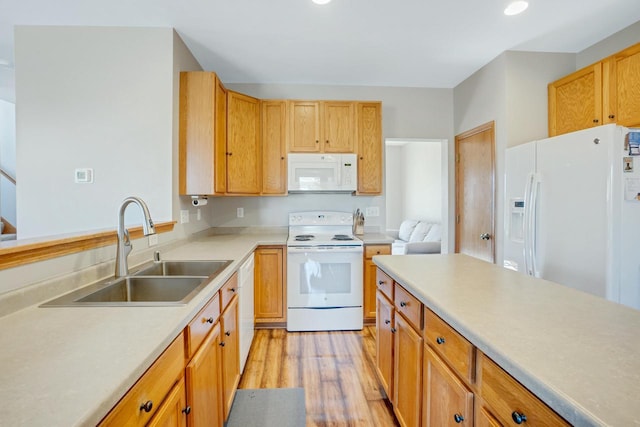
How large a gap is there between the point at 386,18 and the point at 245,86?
1.80 metres

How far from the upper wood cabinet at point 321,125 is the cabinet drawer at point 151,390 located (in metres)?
2.45

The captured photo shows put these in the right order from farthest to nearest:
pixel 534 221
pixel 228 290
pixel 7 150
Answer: pixel 7 150
pixel 534 221
pixel 228 290

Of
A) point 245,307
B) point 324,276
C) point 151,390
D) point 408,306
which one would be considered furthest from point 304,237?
point 151,390

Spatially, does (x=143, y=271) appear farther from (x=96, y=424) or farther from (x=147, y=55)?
(x=147, y=55)

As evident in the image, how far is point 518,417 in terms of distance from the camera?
0.70m

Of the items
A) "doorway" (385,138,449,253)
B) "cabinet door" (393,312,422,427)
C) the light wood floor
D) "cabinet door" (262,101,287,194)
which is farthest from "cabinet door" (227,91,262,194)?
"cabinet door" (393,312,422,427)

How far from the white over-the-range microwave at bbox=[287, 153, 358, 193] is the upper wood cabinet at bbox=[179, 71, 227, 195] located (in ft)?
2.82

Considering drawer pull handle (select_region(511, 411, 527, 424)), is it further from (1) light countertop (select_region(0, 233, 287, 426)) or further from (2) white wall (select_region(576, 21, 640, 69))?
(2) white wall (select_region(576, 21, 640, 69))

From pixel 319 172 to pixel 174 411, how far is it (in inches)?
96.5

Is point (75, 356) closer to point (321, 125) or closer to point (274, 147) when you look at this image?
point (274, 147)

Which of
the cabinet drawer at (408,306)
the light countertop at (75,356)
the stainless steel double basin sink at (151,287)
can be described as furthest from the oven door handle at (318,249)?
the light countertop at (75,356)

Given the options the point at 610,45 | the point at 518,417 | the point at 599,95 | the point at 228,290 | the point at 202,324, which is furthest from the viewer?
the point at 610,45

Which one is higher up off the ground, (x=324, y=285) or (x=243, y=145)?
(x=243, y=145)

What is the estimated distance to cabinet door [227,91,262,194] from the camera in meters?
2.84
